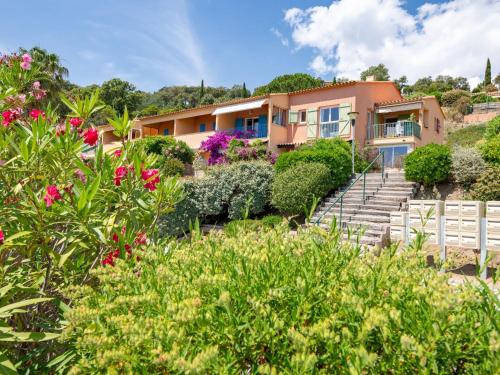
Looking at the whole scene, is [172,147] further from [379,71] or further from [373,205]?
[379,71]

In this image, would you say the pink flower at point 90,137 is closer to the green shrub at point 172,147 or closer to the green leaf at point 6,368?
the green leaf at point 6,368

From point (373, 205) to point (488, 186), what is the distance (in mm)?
3882

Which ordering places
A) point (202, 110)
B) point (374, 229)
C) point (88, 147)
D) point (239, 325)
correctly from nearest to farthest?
point (239, 325) < point (88, 147) < point (374, 229) < point (202, 110)

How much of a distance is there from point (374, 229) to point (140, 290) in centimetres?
1131

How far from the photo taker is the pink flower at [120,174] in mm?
3385

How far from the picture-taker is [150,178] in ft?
11.4

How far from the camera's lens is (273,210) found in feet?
56.2

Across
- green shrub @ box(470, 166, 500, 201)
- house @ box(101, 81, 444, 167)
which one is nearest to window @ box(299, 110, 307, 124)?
house @ box(101, 81, 444, 167)

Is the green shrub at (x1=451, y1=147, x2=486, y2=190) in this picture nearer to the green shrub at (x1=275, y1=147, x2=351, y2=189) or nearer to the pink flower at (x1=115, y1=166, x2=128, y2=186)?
the green shrub at (x1=275, y1=147, x2=351, y2=189)

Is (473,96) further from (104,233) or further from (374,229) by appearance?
(104,233)

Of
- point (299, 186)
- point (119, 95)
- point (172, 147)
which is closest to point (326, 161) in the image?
point (299, 186)

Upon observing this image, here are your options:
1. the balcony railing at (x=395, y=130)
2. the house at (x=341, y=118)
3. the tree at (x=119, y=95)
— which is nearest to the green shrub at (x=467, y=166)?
the house at (x=341, y=118)

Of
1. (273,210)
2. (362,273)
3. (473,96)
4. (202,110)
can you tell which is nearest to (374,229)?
(273,210)

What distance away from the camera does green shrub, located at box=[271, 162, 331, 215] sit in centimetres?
1478
